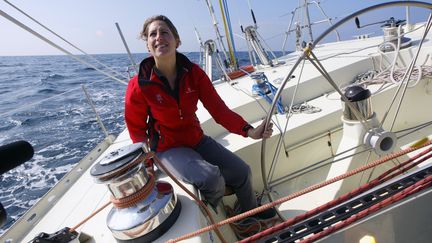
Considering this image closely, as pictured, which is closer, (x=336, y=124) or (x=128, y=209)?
(x=128, y=209)

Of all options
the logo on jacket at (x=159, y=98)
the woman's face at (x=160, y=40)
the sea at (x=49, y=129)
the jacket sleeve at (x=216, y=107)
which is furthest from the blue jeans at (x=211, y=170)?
the sea at (x=49, y=129)

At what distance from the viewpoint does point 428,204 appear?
85 centimetres

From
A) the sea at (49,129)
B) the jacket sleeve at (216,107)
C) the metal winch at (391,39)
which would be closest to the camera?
the jacket sleeve at (216,107)

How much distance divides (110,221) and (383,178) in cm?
98

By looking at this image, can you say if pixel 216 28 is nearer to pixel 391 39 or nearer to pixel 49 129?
pixel 391 39

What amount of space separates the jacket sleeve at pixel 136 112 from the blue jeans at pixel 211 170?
163mm

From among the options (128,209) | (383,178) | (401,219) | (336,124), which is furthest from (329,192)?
(128,209)

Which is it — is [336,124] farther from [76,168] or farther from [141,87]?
[76,168]

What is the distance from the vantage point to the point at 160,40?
4.99ft

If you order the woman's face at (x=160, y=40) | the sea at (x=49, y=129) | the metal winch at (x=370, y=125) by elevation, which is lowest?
the sea at (x=49, y=129)

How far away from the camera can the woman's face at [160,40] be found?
4.99 feet

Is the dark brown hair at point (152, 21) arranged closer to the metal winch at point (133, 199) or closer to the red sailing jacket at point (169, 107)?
the red sailing jacket at point (169, 107)

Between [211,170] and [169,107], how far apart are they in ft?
1.48

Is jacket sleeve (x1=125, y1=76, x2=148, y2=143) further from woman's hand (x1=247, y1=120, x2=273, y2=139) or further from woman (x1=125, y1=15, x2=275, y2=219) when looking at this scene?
woman's hand (x1=247, y1=120, x2=273, y2=139)
